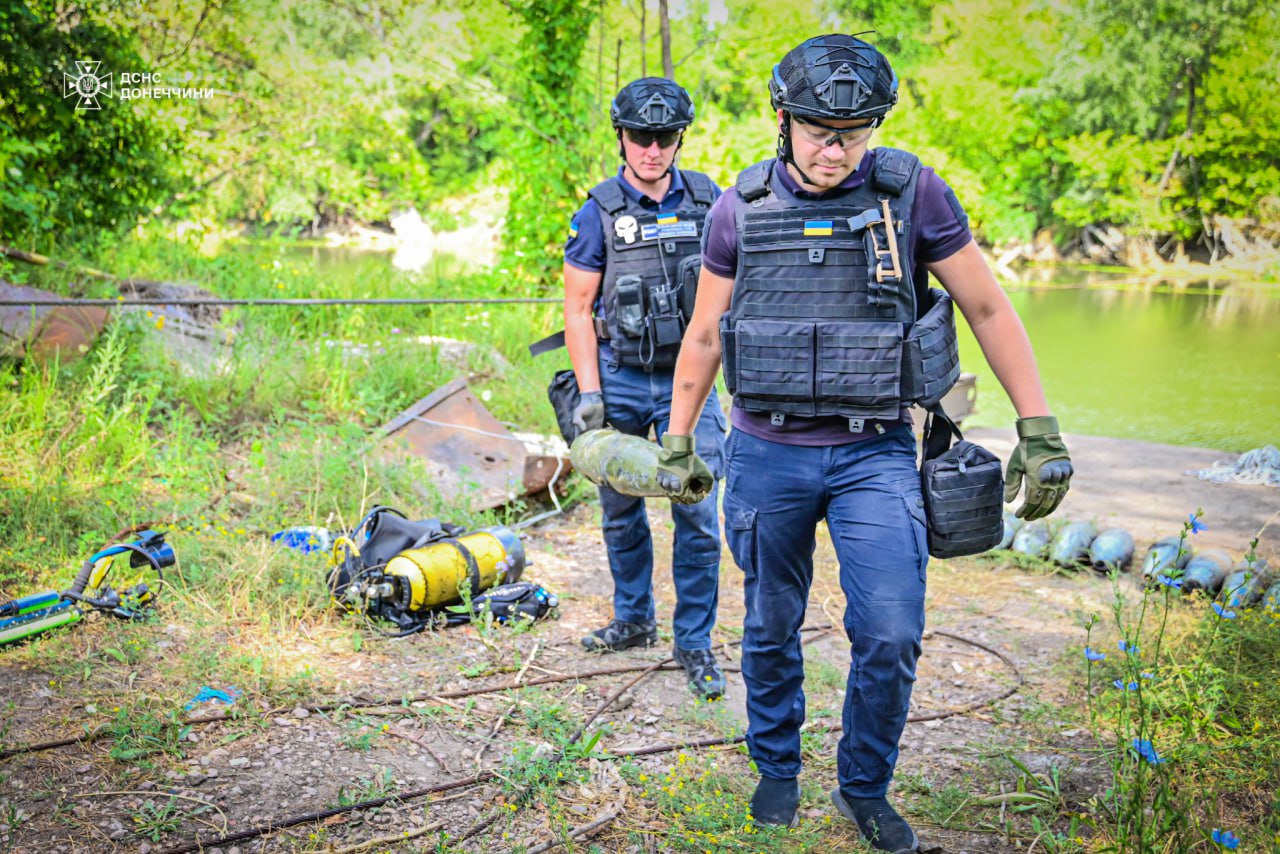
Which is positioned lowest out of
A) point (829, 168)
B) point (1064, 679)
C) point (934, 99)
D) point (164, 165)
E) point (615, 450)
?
point (1064, 679)

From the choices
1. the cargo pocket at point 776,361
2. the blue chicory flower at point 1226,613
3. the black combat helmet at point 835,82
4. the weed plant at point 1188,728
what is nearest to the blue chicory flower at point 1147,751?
the weed plant at point 1188,728

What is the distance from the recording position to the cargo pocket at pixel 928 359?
2486 millimetres

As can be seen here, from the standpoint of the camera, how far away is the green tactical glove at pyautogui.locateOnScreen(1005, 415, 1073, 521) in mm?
2475

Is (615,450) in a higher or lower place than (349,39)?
lower

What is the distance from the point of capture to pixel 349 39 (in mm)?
22484

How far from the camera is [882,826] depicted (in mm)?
2576

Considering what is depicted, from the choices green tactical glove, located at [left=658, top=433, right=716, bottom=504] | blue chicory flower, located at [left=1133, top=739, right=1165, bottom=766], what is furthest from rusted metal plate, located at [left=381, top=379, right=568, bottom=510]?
blue chicory flower, located at [left=1133, top=739, right=1165, bottom=766]

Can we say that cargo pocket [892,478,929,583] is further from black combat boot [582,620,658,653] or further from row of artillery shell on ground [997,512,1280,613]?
row of artillery shell on ground [997,512,1280,613]

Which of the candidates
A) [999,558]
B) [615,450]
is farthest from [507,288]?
[615,450]

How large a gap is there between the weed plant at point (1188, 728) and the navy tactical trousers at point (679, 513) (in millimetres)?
1299

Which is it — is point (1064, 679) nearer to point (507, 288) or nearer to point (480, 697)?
point (480, 697)

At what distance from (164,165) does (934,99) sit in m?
26.5

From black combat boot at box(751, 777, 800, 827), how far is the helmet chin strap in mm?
1590

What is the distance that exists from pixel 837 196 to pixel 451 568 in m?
2.31
